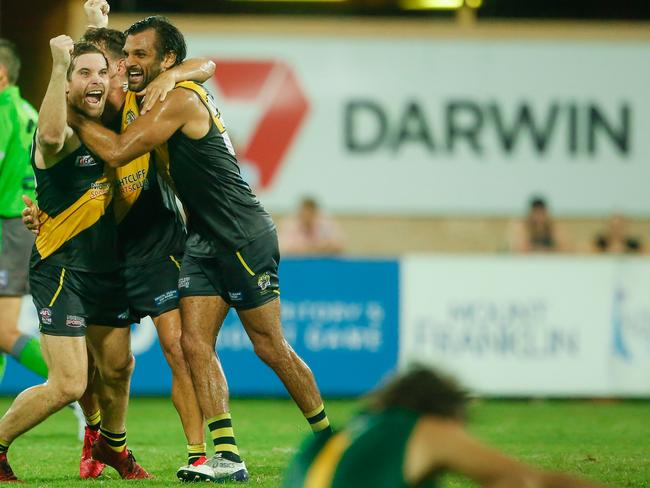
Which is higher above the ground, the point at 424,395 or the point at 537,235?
the point at 424,395

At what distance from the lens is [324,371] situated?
12.6 m

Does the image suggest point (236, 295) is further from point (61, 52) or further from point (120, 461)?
point (61, 52)

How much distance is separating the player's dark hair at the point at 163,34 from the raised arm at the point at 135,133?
0.37 meters

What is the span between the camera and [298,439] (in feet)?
30.5

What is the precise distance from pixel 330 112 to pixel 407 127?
1028 millimetres

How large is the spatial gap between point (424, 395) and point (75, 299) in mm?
3514

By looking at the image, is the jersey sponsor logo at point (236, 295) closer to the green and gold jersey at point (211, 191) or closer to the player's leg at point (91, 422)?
the green and gold jersey at point (211, 191)

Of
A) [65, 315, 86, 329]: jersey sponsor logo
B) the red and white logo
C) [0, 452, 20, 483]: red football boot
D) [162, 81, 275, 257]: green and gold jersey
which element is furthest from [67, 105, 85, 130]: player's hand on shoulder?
the red and white logo

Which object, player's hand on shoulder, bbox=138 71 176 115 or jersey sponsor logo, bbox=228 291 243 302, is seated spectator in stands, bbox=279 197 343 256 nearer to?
jersey sponsor logo, bbox=228 291 243 302

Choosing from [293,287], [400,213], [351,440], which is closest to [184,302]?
[351,440]

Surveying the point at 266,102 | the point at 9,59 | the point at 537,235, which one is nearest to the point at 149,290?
the point at 9,59

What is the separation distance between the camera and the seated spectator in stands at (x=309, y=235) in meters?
14.3

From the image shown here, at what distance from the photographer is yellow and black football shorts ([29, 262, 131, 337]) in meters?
6.85

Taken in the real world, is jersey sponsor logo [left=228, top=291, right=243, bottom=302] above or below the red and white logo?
below
